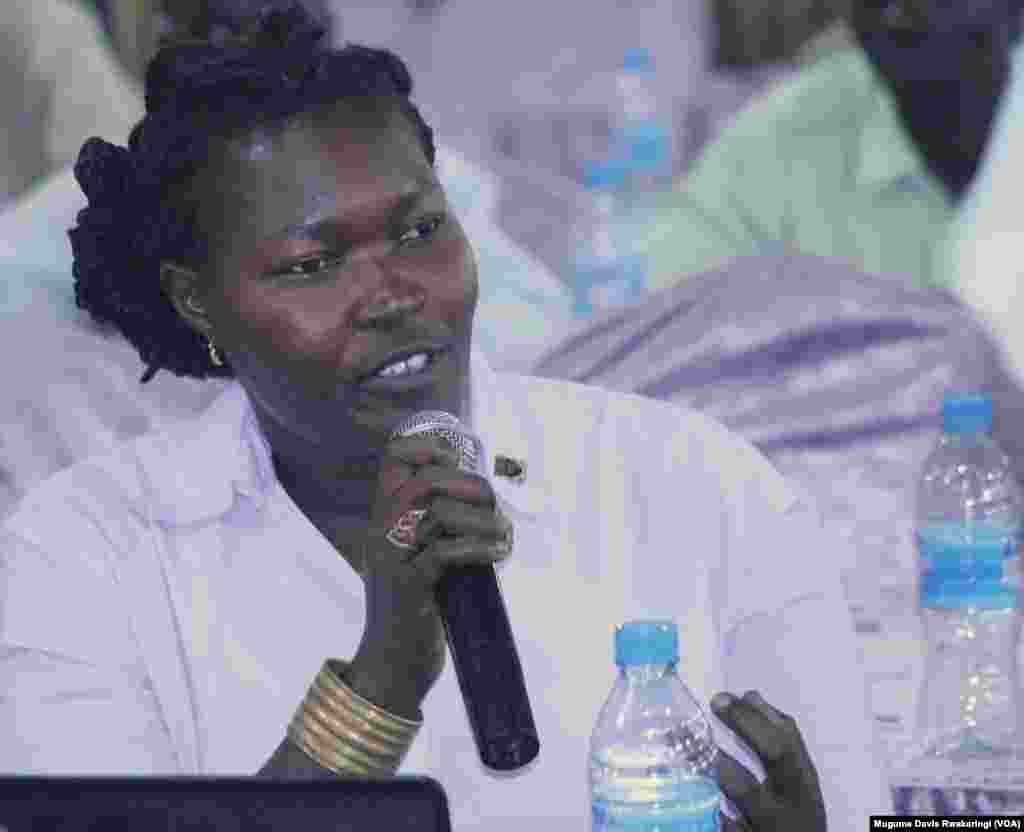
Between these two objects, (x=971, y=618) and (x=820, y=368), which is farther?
(x=820, y=368)

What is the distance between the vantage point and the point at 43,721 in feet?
5.71

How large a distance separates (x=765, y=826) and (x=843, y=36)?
3.38 m

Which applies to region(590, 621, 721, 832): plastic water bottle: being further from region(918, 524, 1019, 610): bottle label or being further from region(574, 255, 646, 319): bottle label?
region(574, 255, 646, 319): bottle label

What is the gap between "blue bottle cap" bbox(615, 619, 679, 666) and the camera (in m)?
1.42

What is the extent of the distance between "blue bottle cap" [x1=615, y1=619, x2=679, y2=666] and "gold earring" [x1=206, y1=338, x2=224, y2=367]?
1.94 feet

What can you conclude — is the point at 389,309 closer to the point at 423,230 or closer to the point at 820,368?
the point at 423,230

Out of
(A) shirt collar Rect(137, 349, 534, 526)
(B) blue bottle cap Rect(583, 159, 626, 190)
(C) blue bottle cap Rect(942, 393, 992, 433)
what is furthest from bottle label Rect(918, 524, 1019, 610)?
(B) blue bottle cap Rect(583, 159, 626, 190)

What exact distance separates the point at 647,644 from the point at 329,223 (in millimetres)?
468

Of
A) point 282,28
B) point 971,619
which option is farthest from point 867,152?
point 282,28

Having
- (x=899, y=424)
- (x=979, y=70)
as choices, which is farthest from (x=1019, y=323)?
(x=899, y=424)

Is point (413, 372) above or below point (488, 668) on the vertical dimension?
above

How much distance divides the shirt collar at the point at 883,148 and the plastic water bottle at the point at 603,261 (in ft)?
→ 1.57

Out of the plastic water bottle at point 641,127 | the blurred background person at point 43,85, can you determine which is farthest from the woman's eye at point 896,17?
the blurred background person at point 43,85

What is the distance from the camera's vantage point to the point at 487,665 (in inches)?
53.1
